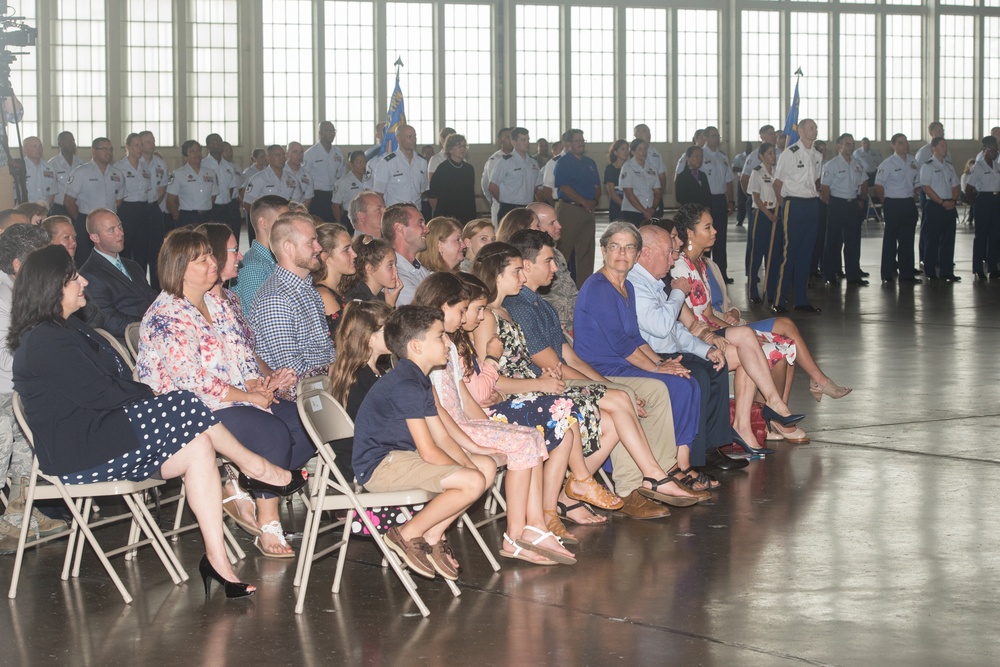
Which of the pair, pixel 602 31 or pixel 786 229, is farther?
pixel 602 31

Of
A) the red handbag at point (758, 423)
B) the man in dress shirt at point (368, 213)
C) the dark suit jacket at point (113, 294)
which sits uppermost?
the man in dress shirt at point (368, 213)

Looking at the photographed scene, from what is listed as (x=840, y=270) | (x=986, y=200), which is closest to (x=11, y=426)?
(x=840, y=270)

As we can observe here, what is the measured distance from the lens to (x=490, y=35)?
33.8 metres

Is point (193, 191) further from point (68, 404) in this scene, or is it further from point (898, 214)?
point (68, 404)

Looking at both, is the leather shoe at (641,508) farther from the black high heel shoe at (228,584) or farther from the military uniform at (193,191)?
the military uniform at (193,191)

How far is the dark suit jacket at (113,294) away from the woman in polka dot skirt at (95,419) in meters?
2.09

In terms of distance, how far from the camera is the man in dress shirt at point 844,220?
51.8ft

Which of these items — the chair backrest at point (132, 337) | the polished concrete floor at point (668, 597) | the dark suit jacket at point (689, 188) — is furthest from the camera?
the dark suit jacket at point (689, 188)

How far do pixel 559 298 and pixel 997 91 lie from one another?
34.2 m

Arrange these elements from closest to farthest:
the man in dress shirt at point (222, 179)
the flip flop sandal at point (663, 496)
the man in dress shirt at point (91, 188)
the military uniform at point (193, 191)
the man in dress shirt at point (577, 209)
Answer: the flip flop sandal at point (663, 496) < the man in dress shirt at point (577, 209) < the man in dress shirt at point (91, 188) < the military uniform at point (193, 191) < the man in dress shirt at point (222, 179)

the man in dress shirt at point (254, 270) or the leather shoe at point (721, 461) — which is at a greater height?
the man in dress shirt at point (254, 270)

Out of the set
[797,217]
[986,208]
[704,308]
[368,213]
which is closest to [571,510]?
[704,308]

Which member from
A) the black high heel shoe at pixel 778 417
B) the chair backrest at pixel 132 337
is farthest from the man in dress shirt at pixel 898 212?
the chair backrest at pixel 132 337

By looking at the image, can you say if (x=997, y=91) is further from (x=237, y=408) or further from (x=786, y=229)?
(x=237, y=408)
